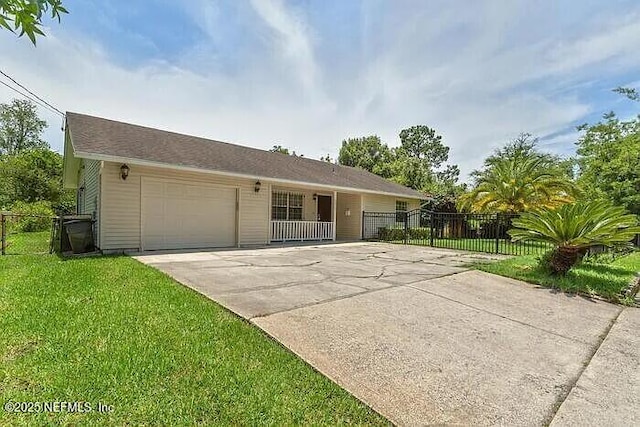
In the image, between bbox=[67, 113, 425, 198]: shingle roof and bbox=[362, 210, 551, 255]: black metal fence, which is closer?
bbox=[67, 113, 425, 198]: shingle roof

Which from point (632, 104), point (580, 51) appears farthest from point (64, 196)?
point (632, 104)

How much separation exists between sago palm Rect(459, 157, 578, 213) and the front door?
7836mm

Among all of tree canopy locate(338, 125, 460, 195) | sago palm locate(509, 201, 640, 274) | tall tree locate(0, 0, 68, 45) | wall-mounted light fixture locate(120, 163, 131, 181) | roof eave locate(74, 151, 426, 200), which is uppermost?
tree canopy locate(338, 125, 460, 195)

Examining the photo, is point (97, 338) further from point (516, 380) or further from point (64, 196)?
point (64, 196)

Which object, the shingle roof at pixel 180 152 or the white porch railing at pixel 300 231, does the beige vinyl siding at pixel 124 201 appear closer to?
the shingle roof at pixel 180 152

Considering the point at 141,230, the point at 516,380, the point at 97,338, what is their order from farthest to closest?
the point at 141,230, the point at 97,338, the point at 516,380

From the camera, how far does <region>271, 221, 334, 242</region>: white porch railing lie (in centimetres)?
1355

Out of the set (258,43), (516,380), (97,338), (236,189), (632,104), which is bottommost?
(516,380)

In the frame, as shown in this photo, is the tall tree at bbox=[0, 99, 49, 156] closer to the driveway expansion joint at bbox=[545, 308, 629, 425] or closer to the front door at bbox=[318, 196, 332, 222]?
the front door at bbox=[318, 196, 332, 222]

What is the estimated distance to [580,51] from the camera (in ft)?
39.3

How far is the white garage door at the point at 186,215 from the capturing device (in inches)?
388

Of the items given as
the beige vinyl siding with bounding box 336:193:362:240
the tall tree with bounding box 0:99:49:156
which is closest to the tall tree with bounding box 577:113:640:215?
the beige vinyl siding with bounding box 336:193:362:240

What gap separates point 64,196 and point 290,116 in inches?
854

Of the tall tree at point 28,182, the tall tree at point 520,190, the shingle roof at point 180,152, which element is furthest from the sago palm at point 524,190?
the tall tree at point 28,182
